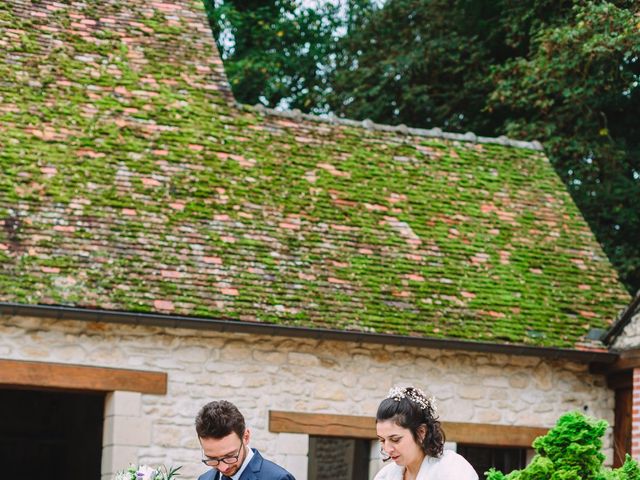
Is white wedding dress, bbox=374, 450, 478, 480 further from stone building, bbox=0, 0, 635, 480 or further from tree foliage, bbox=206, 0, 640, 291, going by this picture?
tree foliage, bbox=206, 0, 640, 291

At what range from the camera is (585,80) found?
1745cm

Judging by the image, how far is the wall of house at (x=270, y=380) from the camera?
11023mm

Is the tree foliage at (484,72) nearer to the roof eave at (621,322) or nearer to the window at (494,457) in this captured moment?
the roof eave at (621,322)

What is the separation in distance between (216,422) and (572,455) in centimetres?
300

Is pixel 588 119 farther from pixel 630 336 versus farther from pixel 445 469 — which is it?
pixel 445 469

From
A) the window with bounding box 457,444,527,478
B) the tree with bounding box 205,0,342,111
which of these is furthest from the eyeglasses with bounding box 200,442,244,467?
the tree with bounding box 205,0,342,111

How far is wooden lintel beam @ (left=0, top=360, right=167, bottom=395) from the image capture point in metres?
10.8

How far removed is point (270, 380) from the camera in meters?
11.6

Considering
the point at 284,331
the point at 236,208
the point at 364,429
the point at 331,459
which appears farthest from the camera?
the point at 331,459

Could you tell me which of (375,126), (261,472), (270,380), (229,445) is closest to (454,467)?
(261,472)

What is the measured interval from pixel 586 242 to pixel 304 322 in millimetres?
4234

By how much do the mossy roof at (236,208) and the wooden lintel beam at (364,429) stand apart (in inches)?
33.6

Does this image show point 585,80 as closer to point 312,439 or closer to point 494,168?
point 494,168

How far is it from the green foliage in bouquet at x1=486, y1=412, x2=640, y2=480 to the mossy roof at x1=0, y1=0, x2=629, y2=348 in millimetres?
4087
